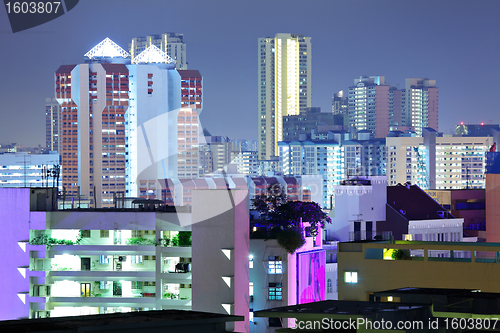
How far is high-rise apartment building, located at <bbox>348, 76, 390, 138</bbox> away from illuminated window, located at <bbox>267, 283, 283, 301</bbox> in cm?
8201

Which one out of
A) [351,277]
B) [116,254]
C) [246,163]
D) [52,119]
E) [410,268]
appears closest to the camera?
[410,268]

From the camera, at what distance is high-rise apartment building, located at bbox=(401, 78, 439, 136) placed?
100188mm

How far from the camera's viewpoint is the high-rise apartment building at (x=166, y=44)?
3482 inches

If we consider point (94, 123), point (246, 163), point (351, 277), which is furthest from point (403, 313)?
point (246, 163)

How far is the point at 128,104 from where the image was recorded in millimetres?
58062

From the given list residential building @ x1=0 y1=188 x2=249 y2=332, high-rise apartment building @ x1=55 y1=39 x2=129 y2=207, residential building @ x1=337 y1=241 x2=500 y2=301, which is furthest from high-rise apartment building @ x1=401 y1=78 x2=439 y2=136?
residential building @ x1=337 y1=241 x2=500 y2=301

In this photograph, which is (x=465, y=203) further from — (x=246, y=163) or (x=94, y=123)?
(x=246, y=163)

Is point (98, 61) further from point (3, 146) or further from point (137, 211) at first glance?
point (137, 211)

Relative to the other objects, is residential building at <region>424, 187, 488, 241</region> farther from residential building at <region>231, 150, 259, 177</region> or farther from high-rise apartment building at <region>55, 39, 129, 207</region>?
residential building at <region>231, 150, 259, 177</region>

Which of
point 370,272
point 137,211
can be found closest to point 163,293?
point 137,211

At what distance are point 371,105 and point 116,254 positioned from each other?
274 feet

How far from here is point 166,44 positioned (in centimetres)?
8875

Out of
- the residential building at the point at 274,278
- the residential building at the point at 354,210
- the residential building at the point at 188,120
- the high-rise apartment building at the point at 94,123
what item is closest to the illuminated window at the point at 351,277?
the residential building at the point at 274,278

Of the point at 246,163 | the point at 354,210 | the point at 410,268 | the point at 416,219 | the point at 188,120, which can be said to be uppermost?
the point at 188,120
